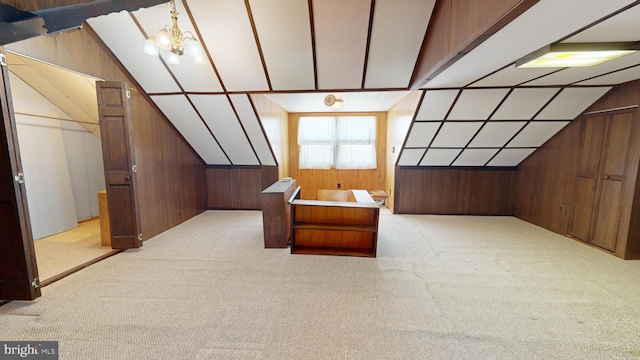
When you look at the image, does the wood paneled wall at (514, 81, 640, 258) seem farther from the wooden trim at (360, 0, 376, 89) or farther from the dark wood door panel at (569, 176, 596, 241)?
the wooden trim at (360, 0, 376, 89)

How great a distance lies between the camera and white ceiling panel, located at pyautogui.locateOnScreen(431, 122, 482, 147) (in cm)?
374

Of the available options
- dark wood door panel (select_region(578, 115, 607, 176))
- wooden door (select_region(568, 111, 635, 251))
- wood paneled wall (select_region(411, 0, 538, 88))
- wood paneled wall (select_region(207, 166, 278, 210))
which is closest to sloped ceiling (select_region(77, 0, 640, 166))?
wood paneled wall (select_region(411, 0, 538, 88))

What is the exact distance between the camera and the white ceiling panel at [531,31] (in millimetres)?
1366

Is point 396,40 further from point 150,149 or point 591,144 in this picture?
point 150,149

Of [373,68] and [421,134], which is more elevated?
[373,68]

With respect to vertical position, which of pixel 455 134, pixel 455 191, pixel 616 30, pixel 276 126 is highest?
pixel 616 30

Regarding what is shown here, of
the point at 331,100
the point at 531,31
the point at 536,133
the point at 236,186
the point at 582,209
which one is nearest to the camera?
the point at 531,31

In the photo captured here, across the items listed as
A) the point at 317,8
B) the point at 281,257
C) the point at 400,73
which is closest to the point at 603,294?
the point at 400,73

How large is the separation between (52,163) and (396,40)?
5378 mm

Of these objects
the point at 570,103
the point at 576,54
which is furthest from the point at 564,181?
the point at 576,54

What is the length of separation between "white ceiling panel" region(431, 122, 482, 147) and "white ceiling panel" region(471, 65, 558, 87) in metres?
0.83

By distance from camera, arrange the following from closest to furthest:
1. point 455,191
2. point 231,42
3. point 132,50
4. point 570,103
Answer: point 231,42, point 132,50, point 570,103, point 455,191

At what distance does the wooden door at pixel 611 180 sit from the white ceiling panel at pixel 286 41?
4014 mm

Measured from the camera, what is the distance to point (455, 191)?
190 inches
